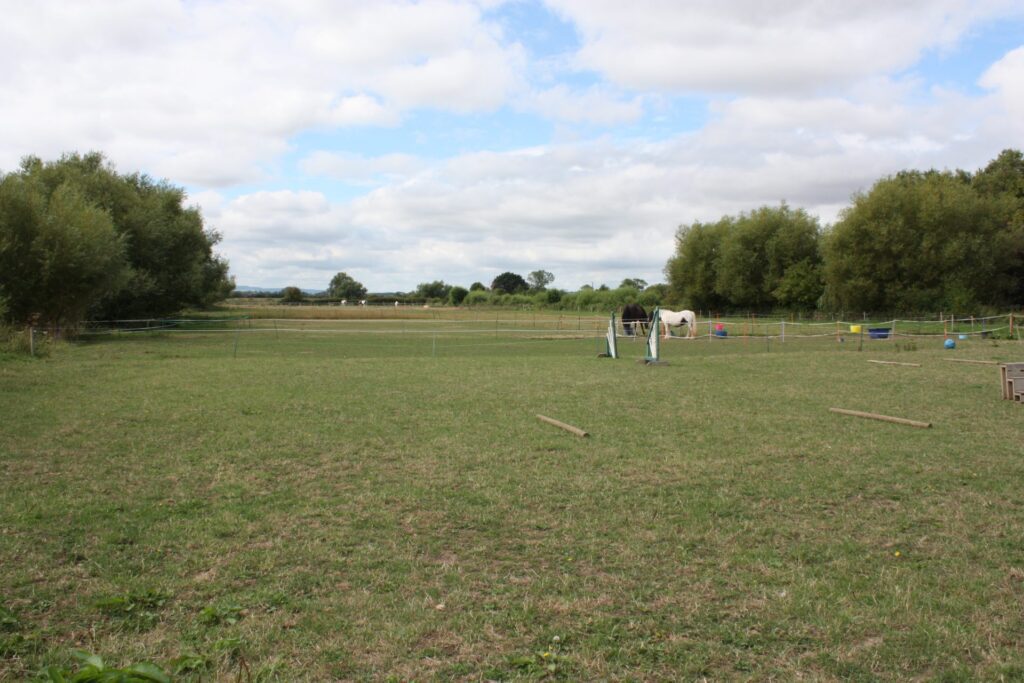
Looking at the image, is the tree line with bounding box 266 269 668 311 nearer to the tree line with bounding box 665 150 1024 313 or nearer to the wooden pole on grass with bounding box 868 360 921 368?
the tree line with bounding box 665 150 1024 313

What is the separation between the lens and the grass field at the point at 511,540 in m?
3.52

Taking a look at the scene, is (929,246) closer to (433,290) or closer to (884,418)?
(884,418)

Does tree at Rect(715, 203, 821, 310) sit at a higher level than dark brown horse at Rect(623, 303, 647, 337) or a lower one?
higher

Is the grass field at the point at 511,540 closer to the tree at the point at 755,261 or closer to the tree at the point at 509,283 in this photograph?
the tree at the point at 755,261

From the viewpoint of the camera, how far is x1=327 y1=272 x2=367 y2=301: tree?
123500 millimetres

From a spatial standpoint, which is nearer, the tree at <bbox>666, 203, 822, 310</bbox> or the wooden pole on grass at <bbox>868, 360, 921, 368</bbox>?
the wooden pole on grass at <bbox>868, 360, 921, 368</bbox>

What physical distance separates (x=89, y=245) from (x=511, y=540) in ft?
94.5

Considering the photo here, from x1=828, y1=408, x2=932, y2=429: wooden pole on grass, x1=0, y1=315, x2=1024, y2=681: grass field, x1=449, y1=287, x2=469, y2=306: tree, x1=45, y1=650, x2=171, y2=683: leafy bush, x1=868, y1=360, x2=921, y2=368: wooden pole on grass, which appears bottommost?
x1=0, y1=315, x2=1024, y2=681: grass field

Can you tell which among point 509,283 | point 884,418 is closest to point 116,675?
point 884,418

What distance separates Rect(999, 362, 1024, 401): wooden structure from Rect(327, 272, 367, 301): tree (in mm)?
114889

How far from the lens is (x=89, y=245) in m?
28.3

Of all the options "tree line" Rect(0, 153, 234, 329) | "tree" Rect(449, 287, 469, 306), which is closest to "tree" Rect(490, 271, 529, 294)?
"tree" Rect(449, 287, 469, 306)

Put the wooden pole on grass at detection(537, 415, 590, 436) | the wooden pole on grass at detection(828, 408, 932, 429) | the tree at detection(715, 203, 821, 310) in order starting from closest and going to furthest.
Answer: the wooden pole on grass at detection(537, 415, 590, 436)
the wooden pole on grass at detection(828, 408, 932, 429)
the tree at detection(715, 203, 821, 310)

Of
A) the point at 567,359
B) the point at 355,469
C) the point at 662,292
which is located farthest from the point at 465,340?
the point at 662,292
